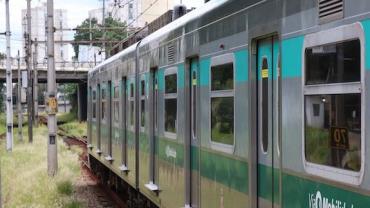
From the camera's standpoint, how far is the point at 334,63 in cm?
416

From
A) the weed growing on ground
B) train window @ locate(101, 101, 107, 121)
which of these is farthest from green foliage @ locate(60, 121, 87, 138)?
train window @ locate(101, 101, 107, 121)

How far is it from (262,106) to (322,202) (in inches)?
53.1

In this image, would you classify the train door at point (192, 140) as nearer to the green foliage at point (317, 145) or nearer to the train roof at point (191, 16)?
the train roof at point (191, 16)

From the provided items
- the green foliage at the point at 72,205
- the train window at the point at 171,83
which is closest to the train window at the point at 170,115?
the train window at the point at 171,83

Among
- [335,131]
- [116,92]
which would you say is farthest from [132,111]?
[335,131]

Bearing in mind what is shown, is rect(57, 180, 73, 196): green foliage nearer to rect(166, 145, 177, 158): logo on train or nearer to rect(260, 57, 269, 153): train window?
rect(166, 145, 177, 158): logo on train

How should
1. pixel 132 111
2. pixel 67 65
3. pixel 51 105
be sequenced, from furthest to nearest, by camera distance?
pixel 67 65 < pixel 51 105 < pixel 132 111

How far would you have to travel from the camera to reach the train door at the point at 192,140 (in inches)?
304

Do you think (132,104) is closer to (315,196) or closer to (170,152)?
(170,152)

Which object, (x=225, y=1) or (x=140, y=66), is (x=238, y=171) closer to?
(x=225, y=1)

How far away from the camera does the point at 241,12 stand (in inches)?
237

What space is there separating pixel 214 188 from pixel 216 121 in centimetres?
69

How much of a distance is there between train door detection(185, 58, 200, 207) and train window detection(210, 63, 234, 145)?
0.77 metres

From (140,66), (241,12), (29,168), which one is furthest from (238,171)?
(29,168)
